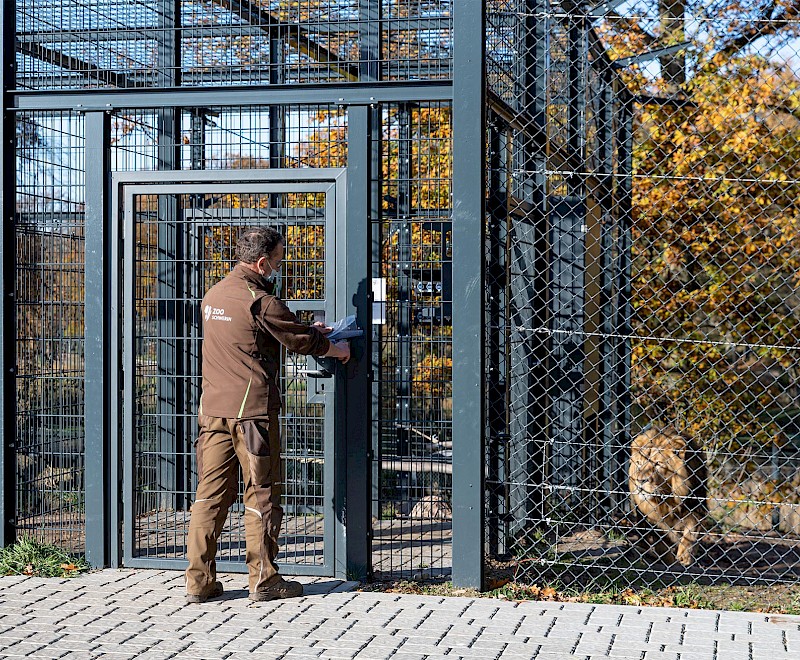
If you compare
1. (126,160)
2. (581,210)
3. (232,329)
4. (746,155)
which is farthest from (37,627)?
(746,155)

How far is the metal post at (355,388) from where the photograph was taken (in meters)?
6.34

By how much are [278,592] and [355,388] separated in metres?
1.27

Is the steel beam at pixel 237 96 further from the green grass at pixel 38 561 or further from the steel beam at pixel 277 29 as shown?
the green grass at pixel 38 561

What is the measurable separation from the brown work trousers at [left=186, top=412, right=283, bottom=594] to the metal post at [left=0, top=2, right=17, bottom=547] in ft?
5.15

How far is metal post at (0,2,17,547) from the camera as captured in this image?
6727 mm

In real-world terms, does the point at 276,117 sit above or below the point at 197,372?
above

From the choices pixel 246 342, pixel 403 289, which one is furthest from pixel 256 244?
pixel 403 289

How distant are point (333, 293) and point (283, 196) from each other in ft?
9.45

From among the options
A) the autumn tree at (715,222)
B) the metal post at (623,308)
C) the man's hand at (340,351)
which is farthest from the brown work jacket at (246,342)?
the autumn tree at (715,222)

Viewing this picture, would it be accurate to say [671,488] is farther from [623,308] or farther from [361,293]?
[361,293]

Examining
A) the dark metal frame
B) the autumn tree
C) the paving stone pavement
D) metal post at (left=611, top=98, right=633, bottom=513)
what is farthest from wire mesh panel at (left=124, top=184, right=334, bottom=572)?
the autumn tree

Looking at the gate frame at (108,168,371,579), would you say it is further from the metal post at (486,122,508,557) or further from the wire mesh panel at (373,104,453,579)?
the metal post at (486,122,508,557)

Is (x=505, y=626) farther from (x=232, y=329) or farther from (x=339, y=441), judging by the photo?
(x=232, y=329)

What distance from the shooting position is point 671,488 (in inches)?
314
